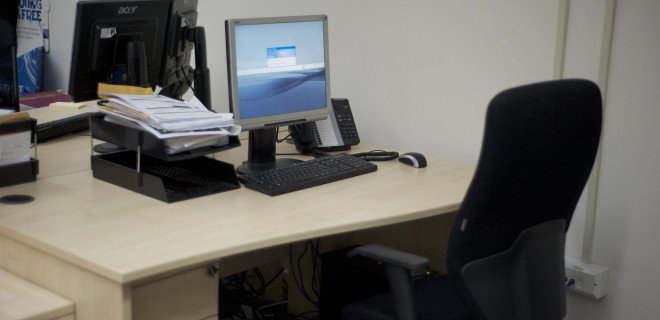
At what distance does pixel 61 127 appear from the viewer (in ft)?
8.27

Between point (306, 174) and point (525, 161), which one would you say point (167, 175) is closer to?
point (306, 174)

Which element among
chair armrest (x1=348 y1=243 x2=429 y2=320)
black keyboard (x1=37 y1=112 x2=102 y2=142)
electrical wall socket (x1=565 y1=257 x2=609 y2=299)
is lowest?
electrical wall socket (x1=565 y1=257 x2=609 y2=299)

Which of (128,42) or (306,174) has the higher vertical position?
(128,42)

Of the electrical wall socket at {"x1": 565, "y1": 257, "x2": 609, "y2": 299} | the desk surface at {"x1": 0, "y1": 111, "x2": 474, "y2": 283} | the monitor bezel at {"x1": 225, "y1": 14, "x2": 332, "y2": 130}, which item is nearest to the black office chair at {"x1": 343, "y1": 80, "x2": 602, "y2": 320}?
the desk surface at {"x1": 0, "y1": 111, "x2": 474, "y2": 283}

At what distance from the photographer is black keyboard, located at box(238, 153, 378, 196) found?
1.91 metres

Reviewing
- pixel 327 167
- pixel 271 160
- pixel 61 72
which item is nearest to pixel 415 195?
pixel 327 167

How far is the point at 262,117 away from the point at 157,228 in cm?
60

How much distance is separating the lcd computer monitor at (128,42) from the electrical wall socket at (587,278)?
140 centimetres

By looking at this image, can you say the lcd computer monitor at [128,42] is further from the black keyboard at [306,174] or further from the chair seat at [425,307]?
Answer: the chair seat at [425,307]

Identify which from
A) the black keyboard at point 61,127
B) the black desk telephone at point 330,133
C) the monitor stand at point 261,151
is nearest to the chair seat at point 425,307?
the monitor stand at point 261,151

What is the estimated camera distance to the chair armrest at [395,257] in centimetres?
151

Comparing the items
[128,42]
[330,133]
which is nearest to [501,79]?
[330,133]

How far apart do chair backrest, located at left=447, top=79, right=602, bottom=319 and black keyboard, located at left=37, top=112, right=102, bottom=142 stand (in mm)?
1570

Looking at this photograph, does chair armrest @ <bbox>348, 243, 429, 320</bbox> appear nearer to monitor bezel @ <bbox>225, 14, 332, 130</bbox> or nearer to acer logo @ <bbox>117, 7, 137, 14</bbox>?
monitor bezel @ <bbox>225, 14, 332, 130</bbox>
